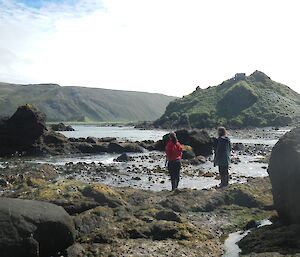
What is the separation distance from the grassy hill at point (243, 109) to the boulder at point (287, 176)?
141 metres

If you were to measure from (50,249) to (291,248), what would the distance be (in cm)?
656

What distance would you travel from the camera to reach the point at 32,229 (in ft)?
34.1

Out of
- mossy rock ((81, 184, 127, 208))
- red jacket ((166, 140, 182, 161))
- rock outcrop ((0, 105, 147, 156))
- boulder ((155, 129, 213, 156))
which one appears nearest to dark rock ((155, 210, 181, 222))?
mossy rock ((81, 184, 127, 208))

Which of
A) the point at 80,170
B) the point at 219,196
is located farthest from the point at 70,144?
the point at 219,196

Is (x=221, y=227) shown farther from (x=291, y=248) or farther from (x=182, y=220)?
(x=291, y=248)

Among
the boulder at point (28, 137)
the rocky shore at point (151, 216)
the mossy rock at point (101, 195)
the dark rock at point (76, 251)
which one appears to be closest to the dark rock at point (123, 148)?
the boulder at point (28, 137)

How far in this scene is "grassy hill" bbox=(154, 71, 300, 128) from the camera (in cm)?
15762

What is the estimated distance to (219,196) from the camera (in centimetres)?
1852

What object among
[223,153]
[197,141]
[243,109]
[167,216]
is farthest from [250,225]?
[243,109]

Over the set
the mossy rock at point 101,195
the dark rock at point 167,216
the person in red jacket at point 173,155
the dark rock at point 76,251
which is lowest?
the dark rock at point 76,251

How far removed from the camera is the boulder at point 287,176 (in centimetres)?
1299

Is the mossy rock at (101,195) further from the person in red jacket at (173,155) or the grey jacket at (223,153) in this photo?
the grey jacket at (223,153)

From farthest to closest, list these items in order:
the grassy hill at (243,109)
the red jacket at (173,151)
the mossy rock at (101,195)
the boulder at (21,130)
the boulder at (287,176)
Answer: the grassy hill at (243,109) < the boulder at (21,130) < the red jacket at (173,151) < the mossy rock at (101,195) < the boulder at (287,176)

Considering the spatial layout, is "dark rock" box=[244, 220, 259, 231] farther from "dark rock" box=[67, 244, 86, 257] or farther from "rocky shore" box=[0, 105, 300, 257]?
"dark rock" box=[67, 244, 86, 257]
